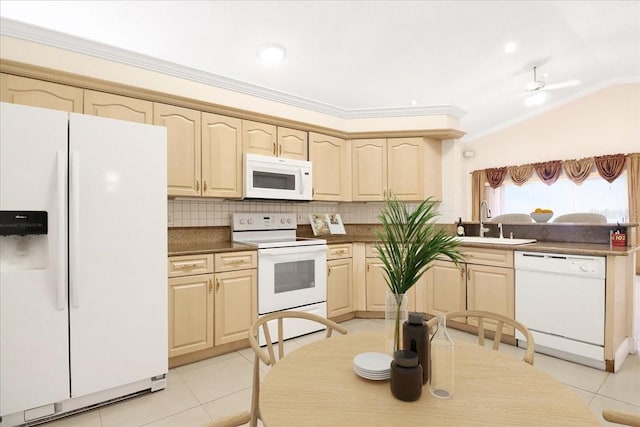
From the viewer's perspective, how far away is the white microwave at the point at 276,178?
10.4 feet

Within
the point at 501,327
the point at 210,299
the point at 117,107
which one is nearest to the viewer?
the point at 501,327

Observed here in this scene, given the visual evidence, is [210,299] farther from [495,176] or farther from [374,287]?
[495,176]

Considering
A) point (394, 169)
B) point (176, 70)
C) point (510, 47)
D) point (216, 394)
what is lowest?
point (216, 394)

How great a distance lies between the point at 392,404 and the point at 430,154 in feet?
11.5

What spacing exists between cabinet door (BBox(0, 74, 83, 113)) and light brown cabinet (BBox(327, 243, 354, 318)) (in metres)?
2.46

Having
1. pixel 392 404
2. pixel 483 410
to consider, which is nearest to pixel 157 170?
pixel 392 404

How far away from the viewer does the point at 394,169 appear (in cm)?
392

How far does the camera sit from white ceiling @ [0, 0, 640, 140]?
279cm

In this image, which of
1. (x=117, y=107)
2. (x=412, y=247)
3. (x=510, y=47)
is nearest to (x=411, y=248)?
(x=412, y=247)

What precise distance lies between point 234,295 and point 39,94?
199 centimetres

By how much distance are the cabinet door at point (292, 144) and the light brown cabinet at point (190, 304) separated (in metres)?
1.40

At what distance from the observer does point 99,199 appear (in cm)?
195

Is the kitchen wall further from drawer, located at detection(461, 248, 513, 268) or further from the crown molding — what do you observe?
drawer, located at detection(461, 248, 513, 268)

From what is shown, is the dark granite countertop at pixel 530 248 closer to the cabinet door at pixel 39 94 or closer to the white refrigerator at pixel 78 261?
the white refrigerator at pixel 78 261
